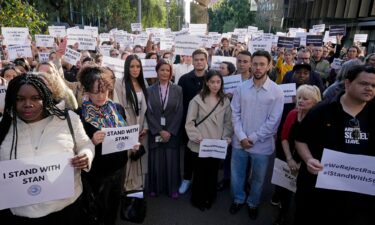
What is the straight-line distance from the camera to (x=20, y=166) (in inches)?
72.9

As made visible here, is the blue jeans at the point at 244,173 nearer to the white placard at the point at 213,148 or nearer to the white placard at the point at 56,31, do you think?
the white placard at the point at 213,148

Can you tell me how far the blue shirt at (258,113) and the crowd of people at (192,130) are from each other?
1 cm

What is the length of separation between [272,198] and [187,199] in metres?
1.18

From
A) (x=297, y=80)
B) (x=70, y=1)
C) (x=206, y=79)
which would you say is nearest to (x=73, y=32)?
(x=206, y=79)

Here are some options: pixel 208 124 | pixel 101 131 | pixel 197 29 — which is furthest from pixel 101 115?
pixel 197 29

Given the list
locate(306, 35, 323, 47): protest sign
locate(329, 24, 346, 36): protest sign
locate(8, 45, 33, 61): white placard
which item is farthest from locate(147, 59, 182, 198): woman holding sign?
locate(329, 24, 346, 36): protest sign

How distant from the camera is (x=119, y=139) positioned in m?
2.70

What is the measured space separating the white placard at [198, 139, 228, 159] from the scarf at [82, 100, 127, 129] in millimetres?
1166

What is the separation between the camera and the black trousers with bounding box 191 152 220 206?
3.86 metres

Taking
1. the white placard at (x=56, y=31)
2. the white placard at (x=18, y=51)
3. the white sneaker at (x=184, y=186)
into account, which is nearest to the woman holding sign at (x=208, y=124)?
the white sneaker at (x=184, y=186)

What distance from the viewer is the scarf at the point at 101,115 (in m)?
2.65

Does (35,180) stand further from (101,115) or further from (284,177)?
(284,177)

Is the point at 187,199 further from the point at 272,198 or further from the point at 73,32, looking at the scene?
the point at 73,32

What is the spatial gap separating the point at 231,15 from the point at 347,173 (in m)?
52.2
